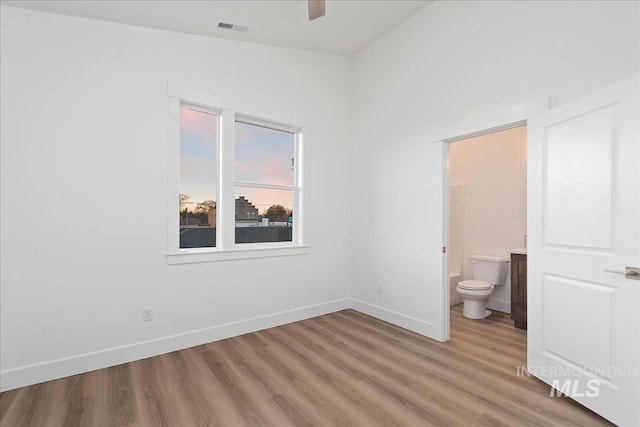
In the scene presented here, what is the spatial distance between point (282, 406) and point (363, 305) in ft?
7.37

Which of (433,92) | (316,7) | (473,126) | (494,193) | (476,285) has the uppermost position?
(316,7)

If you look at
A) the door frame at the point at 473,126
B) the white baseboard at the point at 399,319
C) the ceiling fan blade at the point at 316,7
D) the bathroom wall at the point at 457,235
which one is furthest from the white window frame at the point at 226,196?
the bathroom wall at the point at 457,235

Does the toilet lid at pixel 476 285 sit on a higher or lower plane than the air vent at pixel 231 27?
lower

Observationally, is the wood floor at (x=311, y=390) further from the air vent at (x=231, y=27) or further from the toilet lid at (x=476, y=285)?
the air vent at (x=231, y=27)

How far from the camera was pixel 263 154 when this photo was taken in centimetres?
388

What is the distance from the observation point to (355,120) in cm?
445

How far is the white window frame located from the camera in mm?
3088

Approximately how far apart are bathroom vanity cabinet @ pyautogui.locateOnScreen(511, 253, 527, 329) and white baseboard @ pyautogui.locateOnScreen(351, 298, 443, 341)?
1.07m

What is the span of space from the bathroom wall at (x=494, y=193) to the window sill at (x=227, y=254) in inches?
95.8

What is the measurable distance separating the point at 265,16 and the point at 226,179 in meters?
1.63

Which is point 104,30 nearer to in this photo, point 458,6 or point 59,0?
point 59,0

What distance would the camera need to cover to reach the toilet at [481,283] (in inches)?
153

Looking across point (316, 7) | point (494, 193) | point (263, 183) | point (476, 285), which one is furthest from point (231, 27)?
point (476, 285)

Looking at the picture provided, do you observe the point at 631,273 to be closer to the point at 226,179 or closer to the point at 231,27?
the point at 226,179
